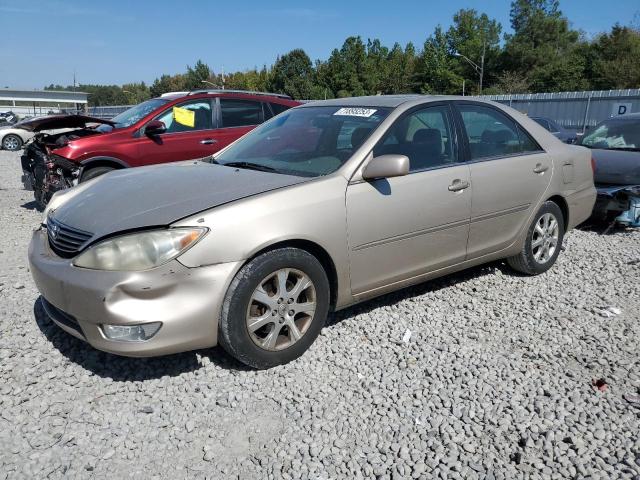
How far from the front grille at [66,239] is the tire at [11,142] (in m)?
20.9

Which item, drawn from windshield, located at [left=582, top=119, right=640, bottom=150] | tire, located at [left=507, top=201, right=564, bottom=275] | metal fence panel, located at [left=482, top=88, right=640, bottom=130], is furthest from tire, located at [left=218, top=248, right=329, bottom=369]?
metal fence panel, located at [left=482, top=88, right=640, bottom=130]

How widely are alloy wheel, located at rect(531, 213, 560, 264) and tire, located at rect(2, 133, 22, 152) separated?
71.0 feet

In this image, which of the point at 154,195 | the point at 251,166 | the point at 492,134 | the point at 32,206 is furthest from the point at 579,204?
the point at 32,206

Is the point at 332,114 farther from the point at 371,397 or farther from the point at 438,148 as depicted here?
the point at 371,397

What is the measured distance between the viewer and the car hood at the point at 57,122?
7.40 m

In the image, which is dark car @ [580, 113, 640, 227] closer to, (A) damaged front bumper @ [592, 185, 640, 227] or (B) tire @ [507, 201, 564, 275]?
(A) damaged front bumper @ [592, 185, 640, 227]

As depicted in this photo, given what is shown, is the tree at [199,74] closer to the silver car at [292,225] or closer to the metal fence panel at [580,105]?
the metal fence panel at [580,105]

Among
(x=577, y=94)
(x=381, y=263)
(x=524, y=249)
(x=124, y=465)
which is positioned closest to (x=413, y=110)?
(x=381, y=263)

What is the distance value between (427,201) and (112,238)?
2141 mm

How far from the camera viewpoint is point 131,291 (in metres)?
2.81

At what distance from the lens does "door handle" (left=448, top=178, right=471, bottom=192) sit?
13.3 ft

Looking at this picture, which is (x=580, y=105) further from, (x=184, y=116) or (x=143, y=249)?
(x=143, y=249)

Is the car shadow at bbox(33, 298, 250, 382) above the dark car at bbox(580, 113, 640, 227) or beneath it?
beneath

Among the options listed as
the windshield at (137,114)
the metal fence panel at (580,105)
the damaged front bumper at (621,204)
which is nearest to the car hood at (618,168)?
the damaged front bumper at (621,204)
